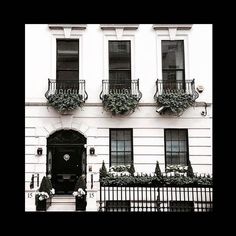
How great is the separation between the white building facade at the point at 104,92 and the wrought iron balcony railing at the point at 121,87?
54mm

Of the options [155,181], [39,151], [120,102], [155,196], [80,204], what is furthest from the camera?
[39,151]

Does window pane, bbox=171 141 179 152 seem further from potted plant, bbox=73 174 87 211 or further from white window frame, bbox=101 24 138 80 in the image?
potted plant, bbox=73 174 87 211

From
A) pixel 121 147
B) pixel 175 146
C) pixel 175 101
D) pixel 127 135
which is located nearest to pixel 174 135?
pixel 175 146

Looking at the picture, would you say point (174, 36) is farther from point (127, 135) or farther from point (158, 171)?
point (158, 171)

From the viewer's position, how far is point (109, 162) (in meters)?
12.1

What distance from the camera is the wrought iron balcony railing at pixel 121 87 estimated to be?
40.3 ft

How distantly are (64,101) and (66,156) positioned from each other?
2.19m

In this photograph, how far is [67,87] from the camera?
1248cm

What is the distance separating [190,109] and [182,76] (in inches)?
54.0

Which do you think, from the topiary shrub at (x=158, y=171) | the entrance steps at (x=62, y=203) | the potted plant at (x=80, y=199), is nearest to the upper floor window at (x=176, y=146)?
the topiary shrub at (x=158, y=171)

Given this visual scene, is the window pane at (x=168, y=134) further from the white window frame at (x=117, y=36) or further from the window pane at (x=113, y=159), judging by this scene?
the white window frame at (x=117, y=36)
